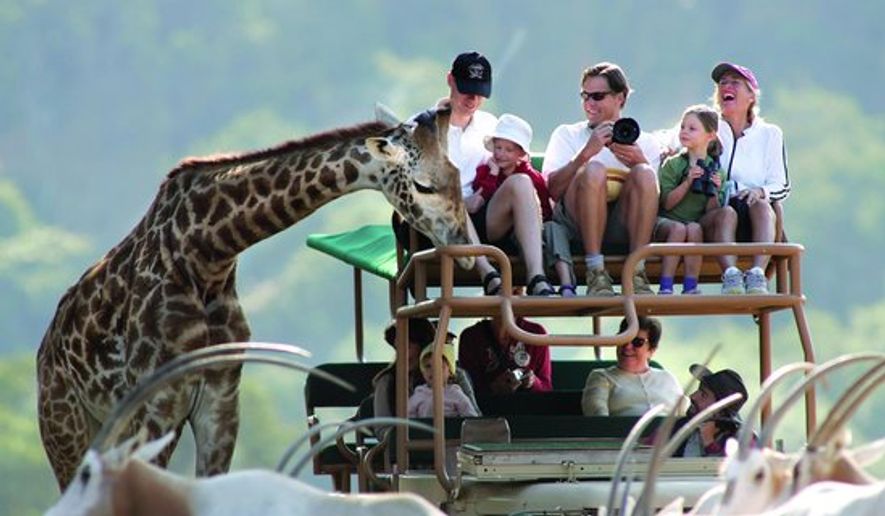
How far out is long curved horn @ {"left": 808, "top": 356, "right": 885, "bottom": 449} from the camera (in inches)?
434

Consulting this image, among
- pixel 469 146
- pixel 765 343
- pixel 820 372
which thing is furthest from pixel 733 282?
pixel 820 372

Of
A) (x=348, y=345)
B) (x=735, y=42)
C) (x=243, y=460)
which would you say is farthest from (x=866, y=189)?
(x=243, y=460)

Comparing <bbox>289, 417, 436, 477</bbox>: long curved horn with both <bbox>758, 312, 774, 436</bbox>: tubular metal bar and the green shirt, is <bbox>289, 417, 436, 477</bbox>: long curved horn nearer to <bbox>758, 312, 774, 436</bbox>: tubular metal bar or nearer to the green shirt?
the green shirt

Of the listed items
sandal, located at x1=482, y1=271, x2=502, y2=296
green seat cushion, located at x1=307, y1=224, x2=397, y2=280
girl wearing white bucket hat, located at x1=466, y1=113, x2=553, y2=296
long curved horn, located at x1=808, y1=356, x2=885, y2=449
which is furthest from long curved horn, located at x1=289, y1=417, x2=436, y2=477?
green seat cushion, located at x1=307, y1=224, x2=397, y2=280

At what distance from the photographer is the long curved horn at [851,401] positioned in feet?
36.1

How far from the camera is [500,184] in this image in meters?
15.7

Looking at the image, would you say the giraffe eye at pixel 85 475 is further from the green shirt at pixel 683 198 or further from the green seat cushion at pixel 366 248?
the green seat cushion at pixel 366 248

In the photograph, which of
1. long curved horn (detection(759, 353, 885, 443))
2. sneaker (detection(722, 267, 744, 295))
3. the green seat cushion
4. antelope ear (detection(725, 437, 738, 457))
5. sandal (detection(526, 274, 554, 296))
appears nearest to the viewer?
long curved horn (detection(759, 353, 885, 443))

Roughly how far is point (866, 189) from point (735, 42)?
59.5ft

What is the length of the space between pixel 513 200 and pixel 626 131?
27.1 inches

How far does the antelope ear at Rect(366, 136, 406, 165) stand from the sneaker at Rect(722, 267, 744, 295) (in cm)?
190

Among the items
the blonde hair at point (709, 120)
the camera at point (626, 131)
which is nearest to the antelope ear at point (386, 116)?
the camera at point (626, 131)

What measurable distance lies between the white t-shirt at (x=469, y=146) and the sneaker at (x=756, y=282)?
1.68m

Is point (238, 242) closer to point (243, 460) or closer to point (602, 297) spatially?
point (602, 297)
